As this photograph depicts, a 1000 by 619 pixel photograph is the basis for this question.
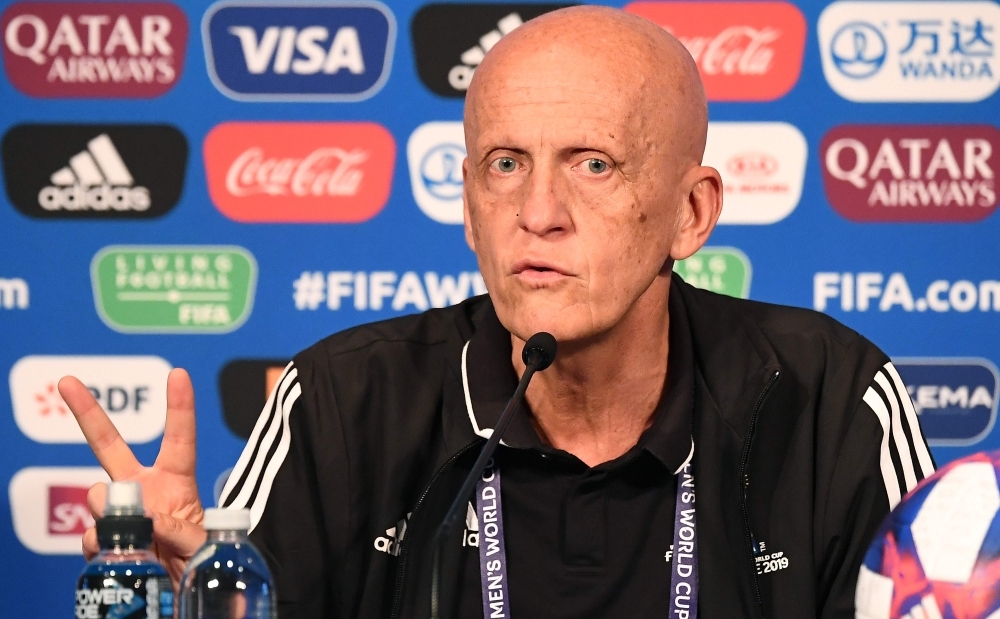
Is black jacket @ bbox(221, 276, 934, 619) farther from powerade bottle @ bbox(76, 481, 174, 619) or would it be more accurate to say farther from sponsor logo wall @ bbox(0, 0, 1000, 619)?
sponsor logo wall @ bbox(0, 0, 1000, 619)

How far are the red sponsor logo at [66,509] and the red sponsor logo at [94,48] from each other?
2.70ft

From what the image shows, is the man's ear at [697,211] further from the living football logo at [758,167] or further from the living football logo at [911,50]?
the living football logo at [911,50]

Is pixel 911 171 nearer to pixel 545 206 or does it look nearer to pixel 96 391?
pixel 545 206

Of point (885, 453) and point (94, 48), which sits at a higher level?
point (94, 48)

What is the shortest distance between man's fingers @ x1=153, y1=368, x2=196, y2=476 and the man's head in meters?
0.41

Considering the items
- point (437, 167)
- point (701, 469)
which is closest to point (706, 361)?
point (701, 469)

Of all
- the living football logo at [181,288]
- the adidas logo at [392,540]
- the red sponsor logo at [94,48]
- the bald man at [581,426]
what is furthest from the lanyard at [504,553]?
the red sponsor logo at [94,48]

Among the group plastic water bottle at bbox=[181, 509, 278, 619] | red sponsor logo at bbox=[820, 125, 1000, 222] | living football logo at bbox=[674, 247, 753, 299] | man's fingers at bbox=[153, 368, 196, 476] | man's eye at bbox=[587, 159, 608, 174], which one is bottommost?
plastic water bottle at bbox=[181, 509, 278, 619]

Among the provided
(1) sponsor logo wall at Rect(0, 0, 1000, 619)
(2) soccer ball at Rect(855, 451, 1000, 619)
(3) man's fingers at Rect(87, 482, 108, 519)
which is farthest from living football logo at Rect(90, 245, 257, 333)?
(2) soccer ball at Rect(855, 451, 1000, 619)

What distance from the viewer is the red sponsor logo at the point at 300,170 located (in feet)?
8.65

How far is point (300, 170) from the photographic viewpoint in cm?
263

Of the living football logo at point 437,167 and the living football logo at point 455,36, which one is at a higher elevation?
the living football logo at point 455,36

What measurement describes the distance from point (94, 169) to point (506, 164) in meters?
1.33

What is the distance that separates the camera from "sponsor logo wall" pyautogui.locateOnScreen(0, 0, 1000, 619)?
8.64 feet
